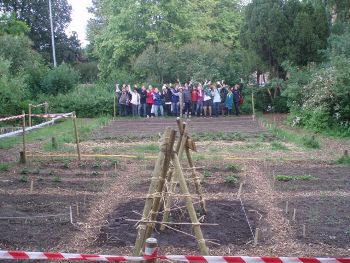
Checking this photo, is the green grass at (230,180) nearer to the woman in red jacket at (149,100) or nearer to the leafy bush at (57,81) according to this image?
the woman in red jacket at (149,100)

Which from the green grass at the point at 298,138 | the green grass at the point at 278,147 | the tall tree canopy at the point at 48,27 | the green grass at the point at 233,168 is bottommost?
the green grass at the point at 233,168

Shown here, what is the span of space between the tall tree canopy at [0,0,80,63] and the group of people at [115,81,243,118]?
862 inches

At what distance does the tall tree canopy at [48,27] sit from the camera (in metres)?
46.2

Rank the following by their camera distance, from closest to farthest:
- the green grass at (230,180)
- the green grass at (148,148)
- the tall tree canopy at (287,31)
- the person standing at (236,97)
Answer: the green grass at (230,180) → the green grass at (148,148) → the tall tree canopy at (287,31) → the person standing at (236,97)

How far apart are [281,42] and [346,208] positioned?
18.9 m

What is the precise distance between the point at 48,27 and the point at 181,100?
26.1 metres

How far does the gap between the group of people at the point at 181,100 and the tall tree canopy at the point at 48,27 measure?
2191 cm

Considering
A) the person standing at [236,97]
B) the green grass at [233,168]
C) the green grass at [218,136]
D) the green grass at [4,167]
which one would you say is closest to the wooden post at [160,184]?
the green grass at [233,168]

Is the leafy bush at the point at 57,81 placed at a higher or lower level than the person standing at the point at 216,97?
higher

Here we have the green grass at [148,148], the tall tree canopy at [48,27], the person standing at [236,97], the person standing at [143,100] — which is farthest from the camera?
the tall tree canopy at [48,27]

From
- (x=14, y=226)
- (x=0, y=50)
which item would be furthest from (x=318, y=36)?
(x=14, y=226)

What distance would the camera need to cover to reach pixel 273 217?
8172mm

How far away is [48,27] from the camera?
47.6 metres

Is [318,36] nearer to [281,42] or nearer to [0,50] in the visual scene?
[281,42]
